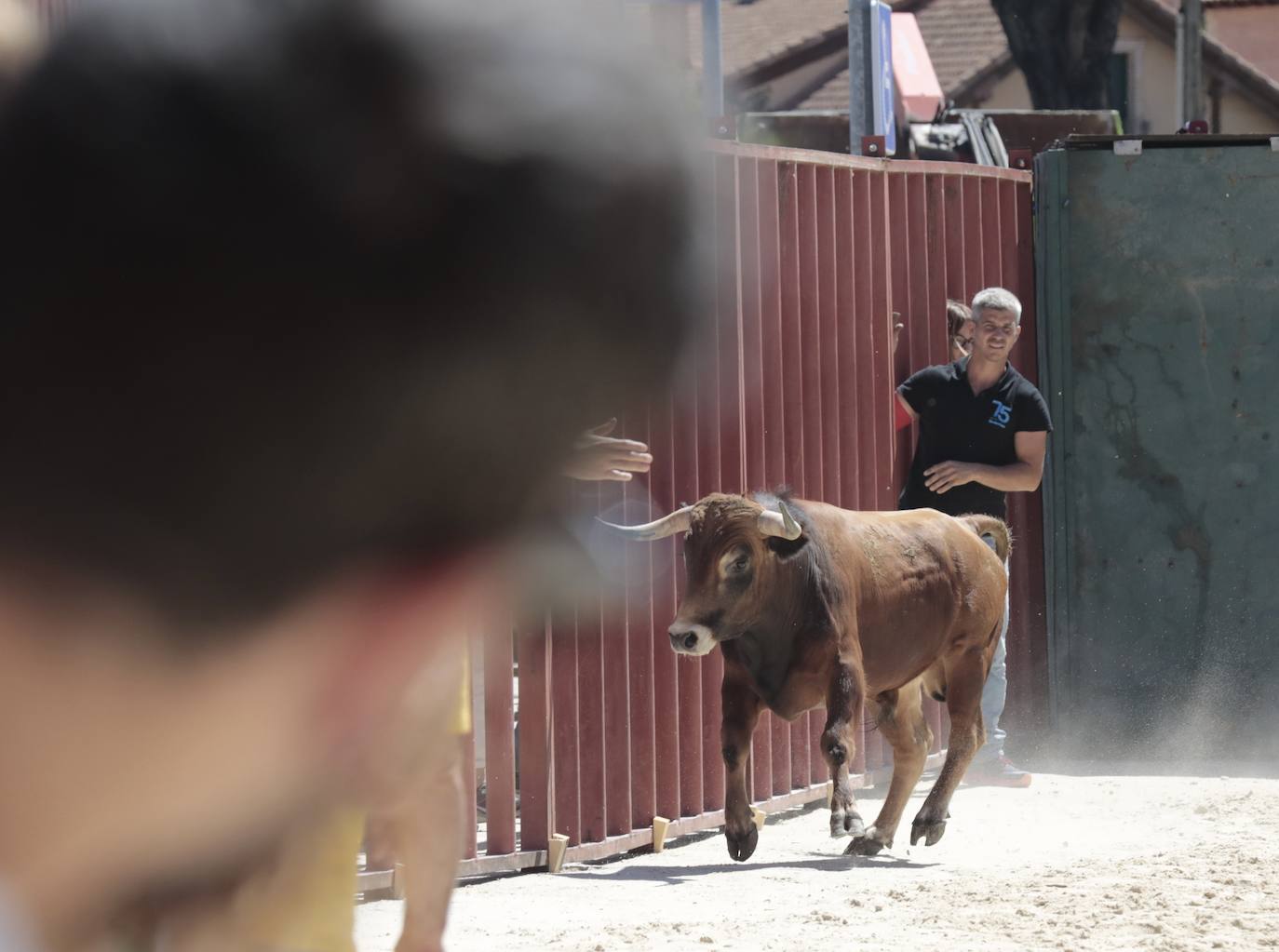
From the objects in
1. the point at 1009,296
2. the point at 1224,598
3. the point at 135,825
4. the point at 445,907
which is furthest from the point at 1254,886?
the point at 135,825

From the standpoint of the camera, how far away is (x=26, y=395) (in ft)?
1.23

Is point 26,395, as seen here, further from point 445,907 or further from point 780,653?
point 780,653

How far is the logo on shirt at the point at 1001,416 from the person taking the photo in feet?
27.0

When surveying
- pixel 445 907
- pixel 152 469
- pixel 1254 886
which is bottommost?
pixel 1254 886

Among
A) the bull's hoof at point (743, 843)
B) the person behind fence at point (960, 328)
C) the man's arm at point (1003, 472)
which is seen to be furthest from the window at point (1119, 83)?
the bull's hoof at point (743, 843)

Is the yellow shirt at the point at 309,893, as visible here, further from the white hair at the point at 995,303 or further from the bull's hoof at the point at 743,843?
the white hair at the point at 995,303

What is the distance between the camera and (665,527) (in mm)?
6781

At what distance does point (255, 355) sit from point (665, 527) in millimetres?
6402

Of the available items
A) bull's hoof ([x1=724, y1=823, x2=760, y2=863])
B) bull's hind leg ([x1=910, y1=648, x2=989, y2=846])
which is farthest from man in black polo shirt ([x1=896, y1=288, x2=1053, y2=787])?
bull's hoof ([x1=724, y1=823, x2=760, y2=863])

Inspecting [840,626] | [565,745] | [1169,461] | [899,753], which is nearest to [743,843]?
[565,745]

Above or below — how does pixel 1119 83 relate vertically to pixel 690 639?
above

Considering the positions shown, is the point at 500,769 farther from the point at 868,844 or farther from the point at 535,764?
the point at 868,844

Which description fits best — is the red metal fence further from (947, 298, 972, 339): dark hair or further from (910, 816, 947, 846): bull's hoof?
(910, 816, 947, 846): bull's hoof

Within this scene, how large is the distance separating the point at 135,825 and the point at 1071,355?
375 inches
